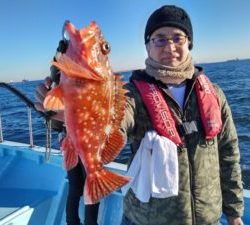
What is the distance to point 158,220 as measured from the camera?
2.35 m

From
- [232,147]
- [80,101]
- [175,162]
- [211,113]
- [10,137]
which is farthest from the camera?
[10,137]

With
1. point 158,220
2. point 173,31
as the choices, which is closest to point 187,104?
point 173,31

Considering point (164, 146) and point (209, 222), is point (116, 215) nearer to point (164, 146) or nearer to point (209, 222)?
point (209, 222)

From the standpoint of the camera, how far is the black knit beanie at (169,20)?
238 cm

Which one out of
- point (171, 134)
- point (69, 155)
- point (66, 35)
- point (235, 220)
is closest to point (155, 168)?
point (171, 134)

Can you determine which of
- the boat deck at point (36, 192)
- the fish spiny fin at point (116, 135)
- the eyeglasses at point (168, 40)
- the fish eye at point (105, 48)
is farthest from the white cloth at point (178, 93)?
the boat deck at point (36, 192)

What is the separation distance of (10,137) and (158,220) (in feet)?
41.6

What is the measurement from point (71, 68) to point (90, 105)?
22 cm

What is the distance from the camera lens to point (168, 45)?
7.75 ft

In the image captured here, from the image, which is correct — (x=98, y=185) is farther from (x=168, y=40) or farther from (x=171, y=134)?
(x=168, y=40)

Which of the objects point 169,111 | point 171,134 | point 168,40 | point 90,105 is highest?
point 168,40

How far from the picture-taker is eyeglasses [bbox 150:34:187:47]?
93.4 inches

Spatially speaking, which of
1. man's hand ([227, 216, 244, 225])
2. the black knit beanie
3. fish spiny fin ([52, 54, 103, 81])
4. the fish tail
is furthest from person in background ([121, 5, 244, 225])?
fish spiny fin ([52, 54, 103, 81])

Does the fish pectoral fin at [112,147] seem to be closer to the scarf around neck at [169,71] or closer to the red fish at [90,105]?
the red fish at [90,105]
